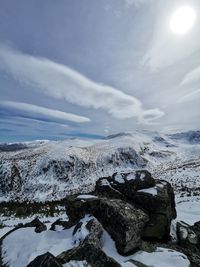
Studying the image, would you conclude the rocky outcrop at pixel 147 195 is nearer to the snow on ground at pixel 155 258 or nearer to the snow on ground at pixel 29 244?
the snow on ground at pixel 155 258

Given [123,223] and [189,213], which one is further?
[189,213]

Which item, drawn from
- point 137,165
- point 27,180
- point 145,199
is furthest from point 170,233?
point 137,165

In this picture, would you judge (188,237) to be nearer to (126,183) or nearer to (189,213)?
(126,183)

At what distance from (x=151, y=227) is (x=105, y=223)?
2.28 metres

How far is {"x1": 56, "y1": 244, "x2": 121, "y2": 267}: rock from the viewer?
23.7 feet

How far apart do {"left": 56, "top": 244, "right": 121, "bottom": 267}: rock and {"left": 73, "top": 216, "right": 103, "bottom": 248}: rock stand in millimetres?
381

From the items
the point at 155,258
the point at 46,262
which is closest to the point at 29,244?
the point at 46,262

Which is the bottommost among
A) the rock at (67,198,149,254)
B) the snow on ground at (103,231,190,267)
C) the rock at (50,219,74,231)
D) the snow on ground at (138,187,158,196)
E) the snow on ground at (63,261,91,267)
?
the snow on ground at (103,231,190,267)

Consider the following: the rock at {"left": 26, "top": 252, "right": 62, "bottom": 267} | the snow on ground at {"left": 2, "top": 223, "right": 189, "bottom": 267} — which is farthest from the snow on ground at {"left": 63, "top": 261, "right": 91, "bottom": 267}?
the rock at {"left": 26, "top": 252, "right": 62, "bottom": 267}

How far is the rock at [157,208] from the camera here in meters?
10.3

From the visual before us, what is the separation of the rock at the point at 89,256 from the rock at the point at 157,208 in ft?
10.9

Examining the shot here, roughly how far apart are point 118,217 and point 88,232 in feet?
4.50

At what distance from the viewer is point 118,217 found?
9227 millimetres

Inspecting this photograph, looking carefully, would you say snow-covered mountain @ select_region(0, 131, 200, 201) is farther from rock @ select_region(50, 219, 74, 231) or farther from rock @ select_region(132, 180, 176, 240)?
rock @ select_region(50, 219, 74, 231)
